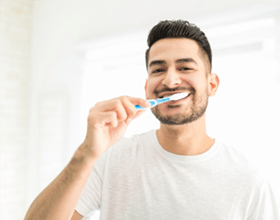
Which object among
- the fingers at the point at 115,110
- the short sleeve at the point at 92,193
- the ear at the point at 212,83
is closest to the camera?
the fingers at the point at 115,110

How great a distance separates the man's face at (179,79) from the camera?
885mm

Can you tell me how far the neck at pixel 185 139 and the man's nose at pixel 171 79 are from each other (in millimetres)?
154

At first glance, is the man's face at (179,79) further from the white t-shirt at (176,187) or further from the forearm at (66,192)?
the forearm at (66,192)

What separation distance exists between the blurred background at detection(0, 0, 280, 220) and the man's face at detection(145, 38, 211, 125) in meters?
0.43

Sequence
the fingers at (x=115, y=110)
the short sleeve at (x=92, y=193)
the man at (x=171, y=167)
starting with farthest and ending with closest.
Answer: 1. the short sleeve at (x=92, y=193)
2. the man at (x=171, y=167)
3. the fingers at (x=115, y=110)

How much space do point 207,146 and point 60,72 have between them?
134 cm

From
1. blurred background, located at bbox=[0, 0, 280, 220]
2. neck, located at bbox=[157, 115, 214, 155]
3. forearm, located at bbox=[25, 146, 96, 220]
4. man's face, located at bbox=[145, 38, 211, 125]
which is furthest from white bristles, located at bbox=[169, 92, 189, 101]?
blurred background, located at bbox=[0, 0, 280, 220]

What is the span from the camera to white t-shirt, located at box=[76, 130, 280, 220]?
0.81 meters

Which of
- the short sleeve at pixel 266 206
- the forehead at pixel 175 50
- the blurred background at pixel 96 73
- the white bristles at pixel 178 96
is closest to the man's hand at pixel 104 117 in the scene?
the white bristles at pixel 178 96

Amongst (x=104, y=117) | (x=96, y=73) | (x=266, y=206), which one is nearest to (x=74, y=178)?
(x=104, y=117)

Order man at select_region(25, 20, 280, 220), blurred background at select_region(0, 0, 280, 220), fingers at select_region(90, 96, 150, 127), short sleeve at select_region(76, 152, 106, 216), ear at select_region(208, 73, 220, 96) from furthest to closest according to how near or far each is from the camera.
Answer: blurred background at select_region(0, 0, 280, 220) → ear at select_region(208, 73, 220, 96) → short sleeve at select_region(76, 152, 106, 216) → man at select_region(25, 20, 280, 220) → fingers at select_region(90, 96, 150, 127)

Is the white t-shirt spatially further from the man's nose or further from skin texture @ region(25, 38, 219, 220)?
the man's nose

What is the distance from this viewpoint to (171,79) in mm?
869

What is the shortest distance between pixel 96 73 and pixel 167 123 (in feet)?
3.43
